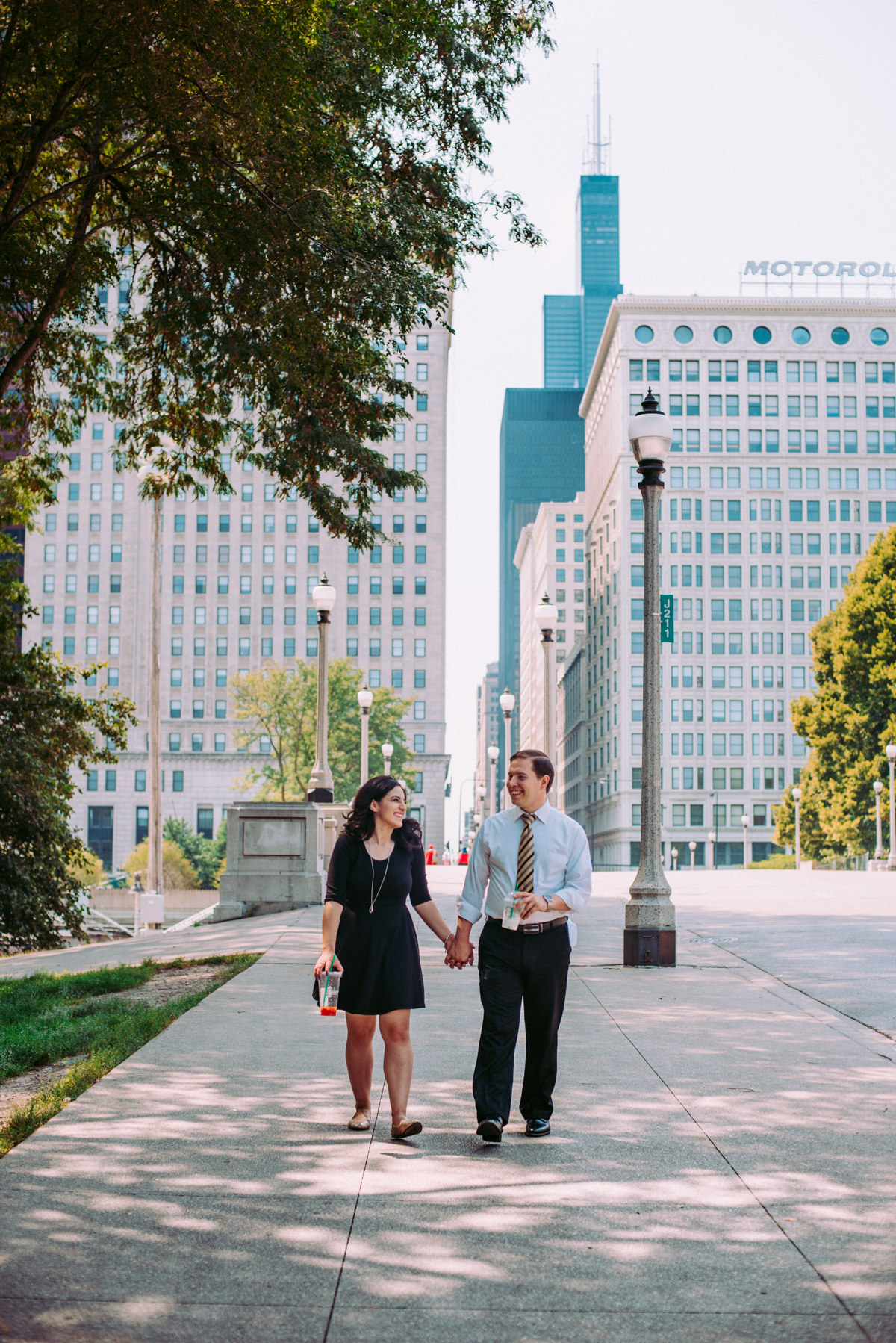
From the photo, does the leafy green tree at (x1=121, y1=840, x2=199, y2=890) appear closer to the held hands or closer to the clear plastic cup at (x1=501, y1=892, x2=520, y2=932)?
the held hands

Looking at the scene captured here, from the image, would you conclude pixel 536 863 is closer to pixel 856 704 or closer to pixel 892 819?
pixel 892 819

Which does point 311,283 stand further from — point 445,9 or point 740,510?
point 740,510

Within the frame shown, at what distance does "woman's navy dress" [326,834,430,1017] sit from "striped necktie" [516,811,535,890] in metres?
0.44

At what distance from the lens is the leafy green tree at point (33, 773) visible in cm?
1738

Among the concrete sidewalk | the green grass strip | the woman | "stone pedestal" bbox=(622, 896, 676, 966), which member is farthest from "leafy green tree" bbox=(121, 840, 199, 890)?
the woman

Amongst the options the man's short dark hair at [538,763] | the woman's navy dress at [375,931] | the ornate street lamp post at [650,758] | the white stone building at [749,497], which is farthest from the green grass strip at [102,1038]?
the white stone building at [749,497]

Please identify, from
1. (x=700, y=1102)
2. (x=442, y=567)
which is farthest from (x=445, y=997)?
(x=442, y=567)

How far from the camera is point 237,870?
2105 cm

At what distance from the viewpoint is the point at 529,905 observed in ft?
19.5

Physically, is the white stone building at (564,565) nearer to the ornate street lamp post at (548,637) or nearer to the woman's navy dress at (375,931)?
the ornate street lamp post at (548,637)

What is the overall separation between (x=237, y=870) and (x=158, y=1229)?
1653cm

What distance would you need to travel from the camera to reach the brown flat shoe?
604 centimetres

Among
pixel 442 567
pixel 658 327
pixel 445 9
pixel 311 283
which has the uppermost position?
pixel 658 327

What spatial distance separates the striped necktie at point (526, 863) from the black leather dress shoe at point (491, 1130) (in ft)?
3.46
